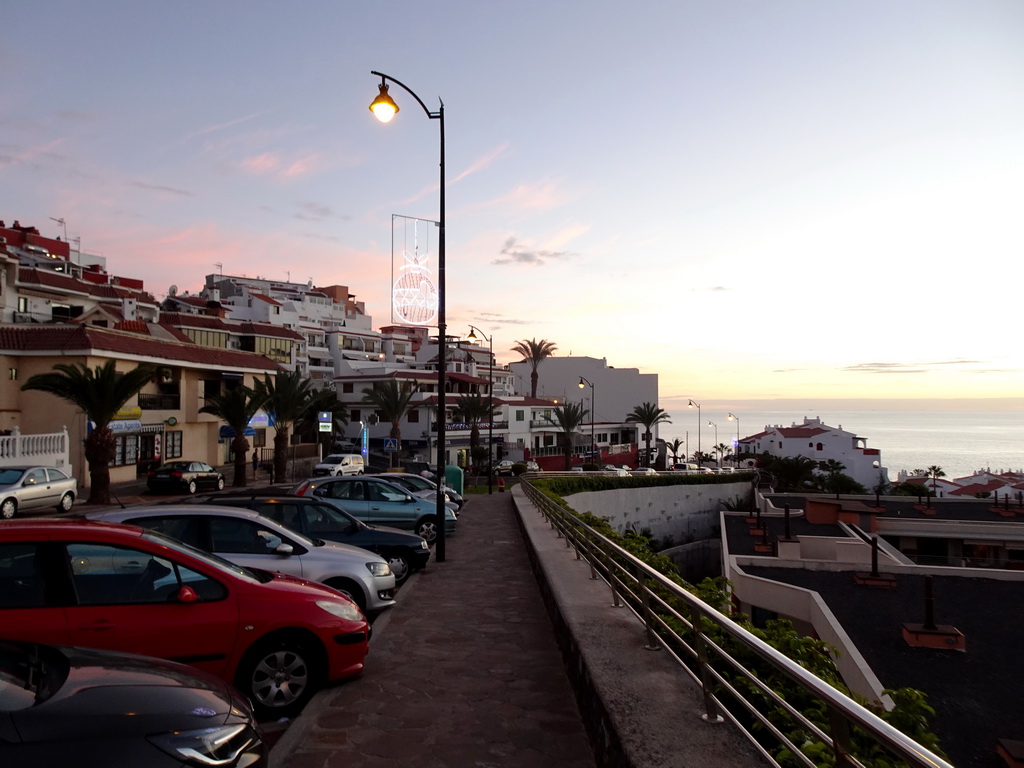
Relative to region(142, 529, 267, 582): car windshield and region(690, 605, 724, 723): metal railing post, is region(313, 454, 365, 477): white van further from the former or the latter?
region(690, 605, 724, 723): metal railing post

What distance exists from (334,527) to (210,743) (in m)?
7.76

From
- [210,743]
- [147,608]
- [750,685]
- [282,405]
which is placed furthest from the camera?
[282,405]

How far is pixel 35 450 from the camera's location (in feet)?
86.7

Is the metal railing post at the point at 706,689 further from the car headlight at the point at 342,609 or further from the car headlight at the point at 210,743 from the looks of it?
the car headlight at the point at 342,609

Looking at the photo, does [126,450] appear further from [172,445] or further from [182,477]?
[182,477]

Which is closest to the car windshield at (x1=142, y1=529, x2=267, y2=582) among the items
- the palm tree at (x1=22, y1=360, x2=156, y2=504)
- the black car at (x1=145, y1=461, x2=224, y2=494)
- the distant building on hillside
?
the palm tree at (x1=22, y1=360, x2=156, y2=504)

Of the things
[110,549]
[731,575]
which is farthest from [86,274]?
[110,549]

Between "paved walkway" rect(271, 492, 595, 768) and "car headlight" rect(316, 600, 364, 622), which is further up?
"car headlight" rect(316, 600, 364, 622)

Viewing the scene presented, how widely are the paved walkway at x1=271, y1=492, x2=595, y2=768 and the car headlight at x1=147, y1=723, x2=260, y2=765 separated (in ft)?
4.32

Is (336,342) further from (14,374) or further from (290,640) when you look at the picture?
(290,640)

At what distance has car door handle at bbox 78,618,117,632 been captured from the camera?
508 centimetres

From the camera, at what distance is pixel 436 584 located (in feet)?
38.5

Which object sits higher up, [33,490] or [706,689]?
[706,689]

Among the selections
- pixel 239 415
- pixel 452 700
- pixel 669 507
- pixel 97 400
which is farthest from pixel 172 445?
pixel 452 700
